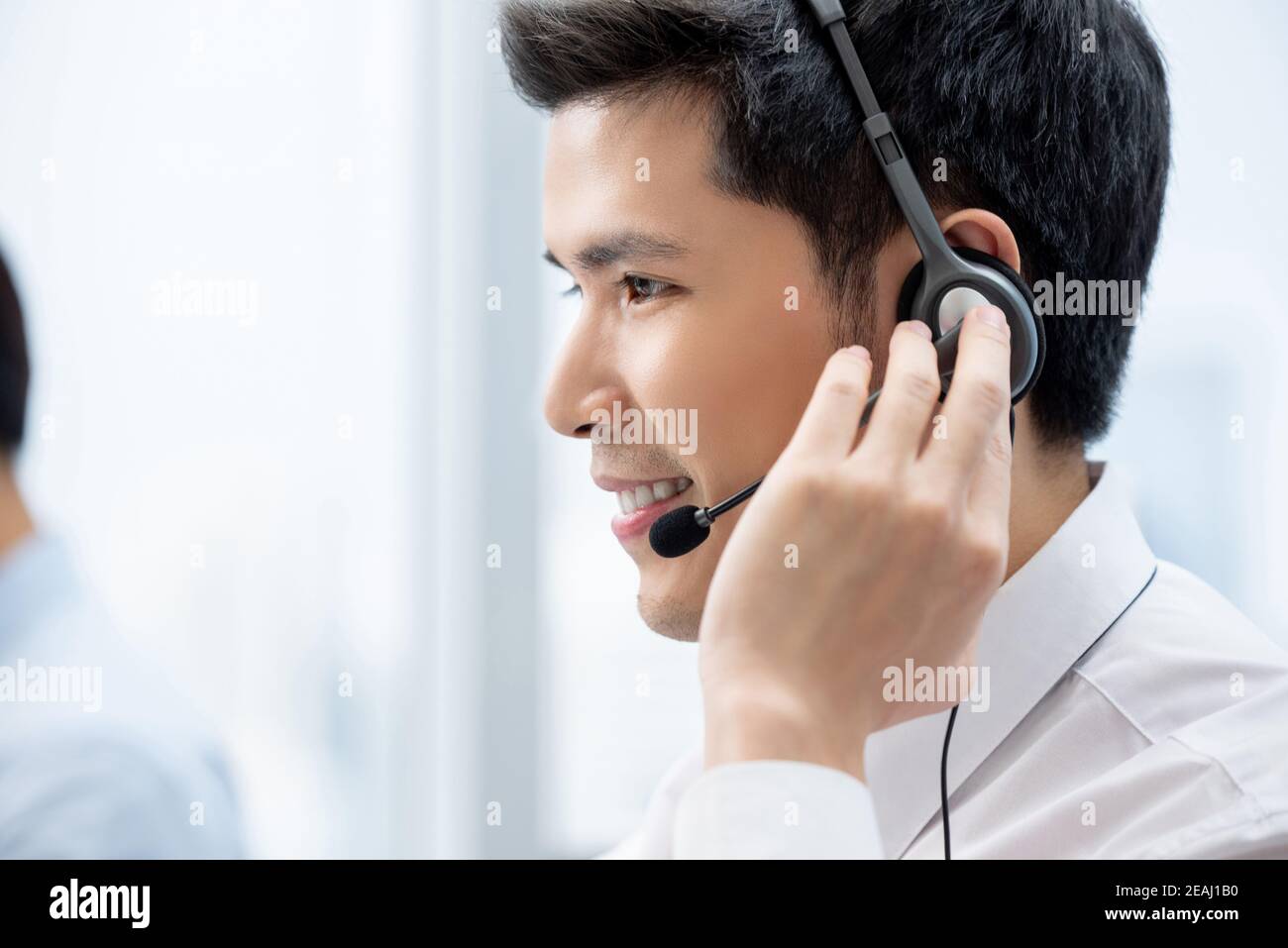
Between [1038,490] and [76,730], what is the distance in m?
0.93

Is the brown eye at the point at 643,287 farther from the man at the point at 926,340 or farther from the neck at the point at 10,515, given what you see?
the neck at the point at 10,515

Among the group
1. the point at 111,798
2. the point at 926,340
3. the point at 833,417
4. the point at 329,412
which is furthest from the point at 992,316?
the point at 329,412

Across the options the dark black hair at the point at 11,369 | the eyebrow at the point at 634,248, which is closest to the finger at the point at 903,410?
the eyebrow at the point at 634,248

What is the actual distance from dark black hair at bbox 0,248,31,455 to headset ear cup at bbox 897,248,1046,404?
3.26ft

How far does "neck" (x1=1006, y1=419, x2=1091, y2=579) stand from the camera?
2.99 ft

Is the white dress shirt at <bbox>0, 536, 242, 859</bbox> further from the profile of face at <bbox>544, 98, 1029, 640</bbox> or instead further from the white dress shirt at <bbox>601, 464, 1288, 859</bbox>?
the profile of face at <bbox>544, 98, 1029, 640</bbox>

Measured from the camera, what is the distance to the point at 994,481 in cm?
67

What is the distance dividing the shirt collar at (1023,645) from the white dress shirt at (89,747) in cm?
65

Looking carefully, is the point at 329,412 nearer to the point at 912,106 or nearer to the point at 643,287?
the point at 643,287

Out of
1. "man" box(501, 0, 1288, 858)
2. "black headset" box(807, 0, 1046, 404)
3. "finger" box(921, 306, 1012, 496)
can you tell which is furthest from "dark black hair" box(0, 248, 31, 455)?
"finger" box(921, 306, 1012, 496)

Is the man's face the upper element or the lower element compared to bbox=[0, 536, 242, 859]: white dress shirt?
upper

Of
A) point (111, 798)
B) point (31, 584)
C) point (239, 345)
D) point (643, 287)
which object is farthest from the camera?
point (239, 345)

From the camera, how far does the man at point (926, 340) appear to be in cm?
73
